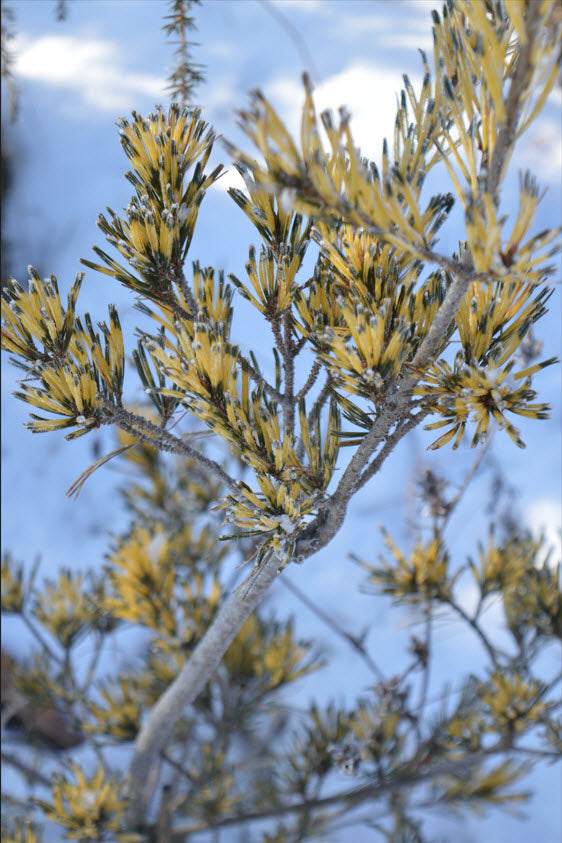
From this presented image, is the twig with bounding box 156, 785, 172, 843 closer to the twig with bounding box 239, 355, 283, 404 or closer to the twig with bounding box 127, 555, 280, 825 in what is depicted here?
the twig with bounding box 127, 555, 280, 825

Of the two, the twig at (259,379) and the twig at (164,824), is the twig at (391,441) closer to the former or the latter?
the twig at (259,379)

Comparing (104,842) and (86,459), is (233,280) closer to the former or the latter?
(104,842)

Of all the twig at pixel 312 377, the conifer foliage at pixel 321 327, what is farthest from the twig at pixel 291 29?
the twig at pixel 312 377

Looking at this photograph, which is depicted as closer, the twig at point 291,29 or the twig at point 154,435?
the twig at point 154,435

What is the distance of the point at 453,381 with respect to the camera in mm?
223

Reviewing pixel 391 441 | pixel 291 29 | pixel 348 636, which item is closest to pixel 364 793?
pixel 348 636

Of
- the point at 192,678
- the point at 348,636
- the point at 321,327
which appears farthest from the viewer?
the point at 348,636

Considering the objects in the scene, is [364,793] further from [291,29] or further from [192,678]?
[291,29]

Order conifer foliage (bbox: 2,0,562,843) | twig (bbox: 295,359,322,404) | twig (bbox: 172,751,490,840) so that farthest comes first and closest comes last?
twig (bbox: 172,751,490,840), twig (bbox: 295,359,322,404), conifer foliage (bbox: 2,0,562,843)

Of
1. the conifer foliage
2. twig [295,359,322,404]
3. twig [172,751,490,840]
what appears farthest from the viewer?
twig [172,751,490,840]

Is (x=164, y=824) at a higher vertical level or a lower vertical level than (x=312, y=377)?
lower

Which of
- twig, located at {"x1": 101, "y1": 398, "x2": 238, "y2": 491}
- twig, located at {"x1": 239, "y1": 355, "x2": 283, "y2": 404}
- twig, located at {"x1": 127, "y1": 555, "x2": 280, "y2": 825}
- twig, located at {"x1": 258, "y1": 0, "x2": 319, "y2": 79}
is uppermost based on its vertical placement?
twig, located at {"x1": 258, "y1": 0, "x2": 319, "y2": 79}

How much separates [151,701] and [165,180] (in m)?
0.55

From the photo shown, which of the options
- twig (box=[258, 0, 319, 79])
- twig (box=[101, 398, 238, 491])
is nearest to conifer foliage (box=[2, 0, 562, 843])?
twig (box=[101, 398, 238, 491])
